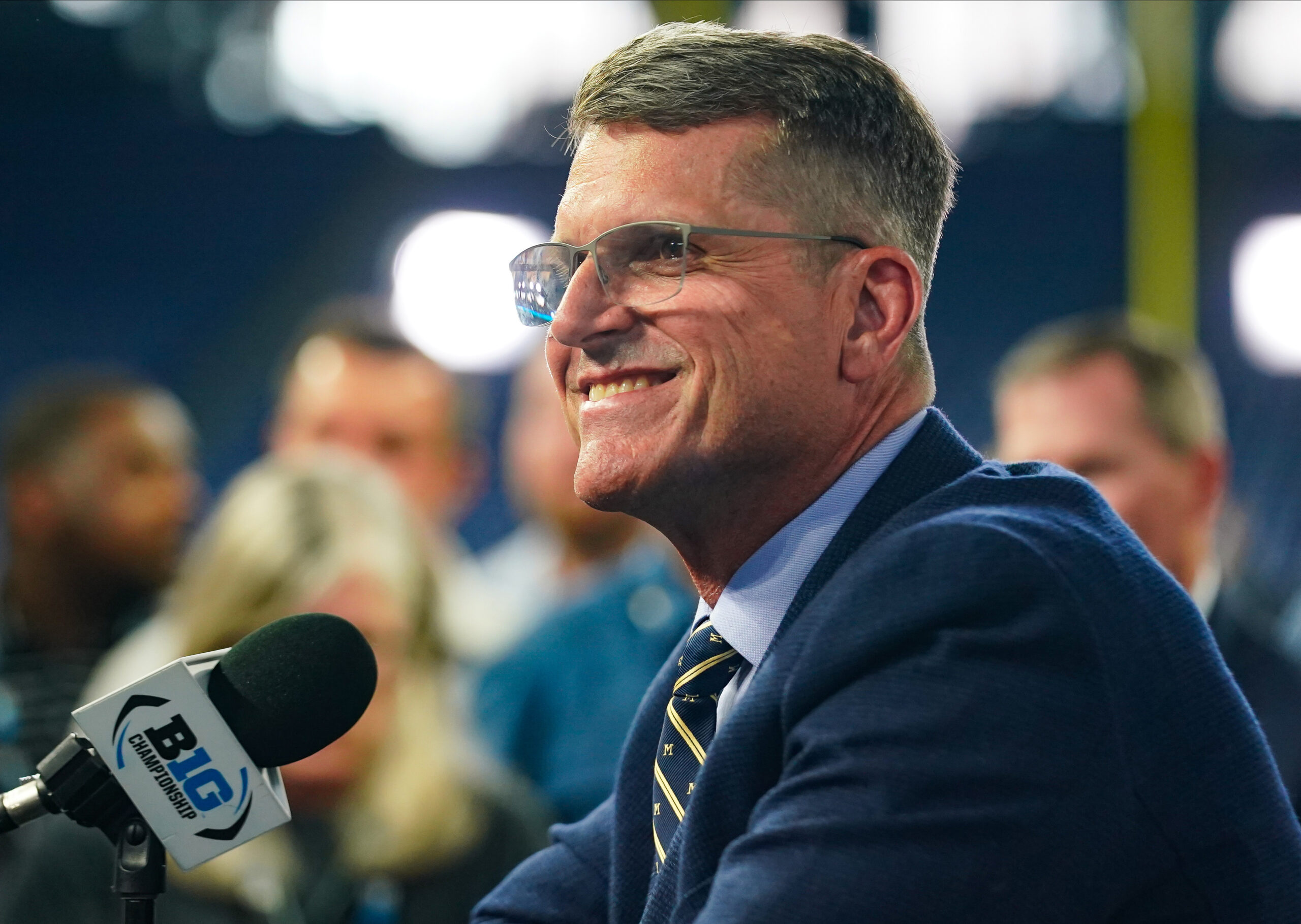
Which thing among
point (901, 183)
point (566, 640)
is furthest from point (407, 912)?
point (901, 183)

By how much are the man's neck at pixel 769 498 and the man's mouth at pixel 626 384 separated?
133mm

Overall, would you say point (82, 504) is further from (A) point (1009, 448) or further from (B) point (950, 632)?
(B) point (950, 632)

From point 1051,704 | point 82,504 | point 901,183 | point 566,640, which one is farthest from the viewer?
point 82,504

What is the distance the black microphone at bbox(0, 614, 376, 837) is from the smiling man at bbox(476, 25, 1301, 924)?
1.01 feet

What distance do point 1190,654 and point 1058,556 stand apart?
5.9 inches

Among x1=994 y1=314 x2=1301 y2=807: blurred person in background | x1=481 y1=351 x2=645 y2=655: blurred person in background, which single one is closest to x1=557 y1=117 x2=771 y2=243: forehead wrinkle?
x1=994 y1=314 x2=1301 y2=807: blurred person in background

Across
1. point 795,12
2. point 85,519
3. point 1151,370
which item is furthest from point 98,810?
point 795,12

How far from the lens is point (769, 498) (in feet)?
4.96

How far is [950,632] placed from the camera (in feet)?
3.63

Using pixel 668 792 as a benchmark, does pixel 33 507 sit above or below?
below

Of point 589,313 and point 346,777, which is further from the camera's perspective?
point 346,777

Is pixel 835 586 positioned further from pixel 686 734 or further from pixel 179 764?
pixel 179 764

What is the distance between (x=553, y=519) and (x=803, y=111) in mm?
3058

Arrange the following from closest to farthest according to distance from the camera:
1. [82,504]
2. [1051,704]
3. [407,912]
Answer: [1051,704] → [407,912] → [82,504]
